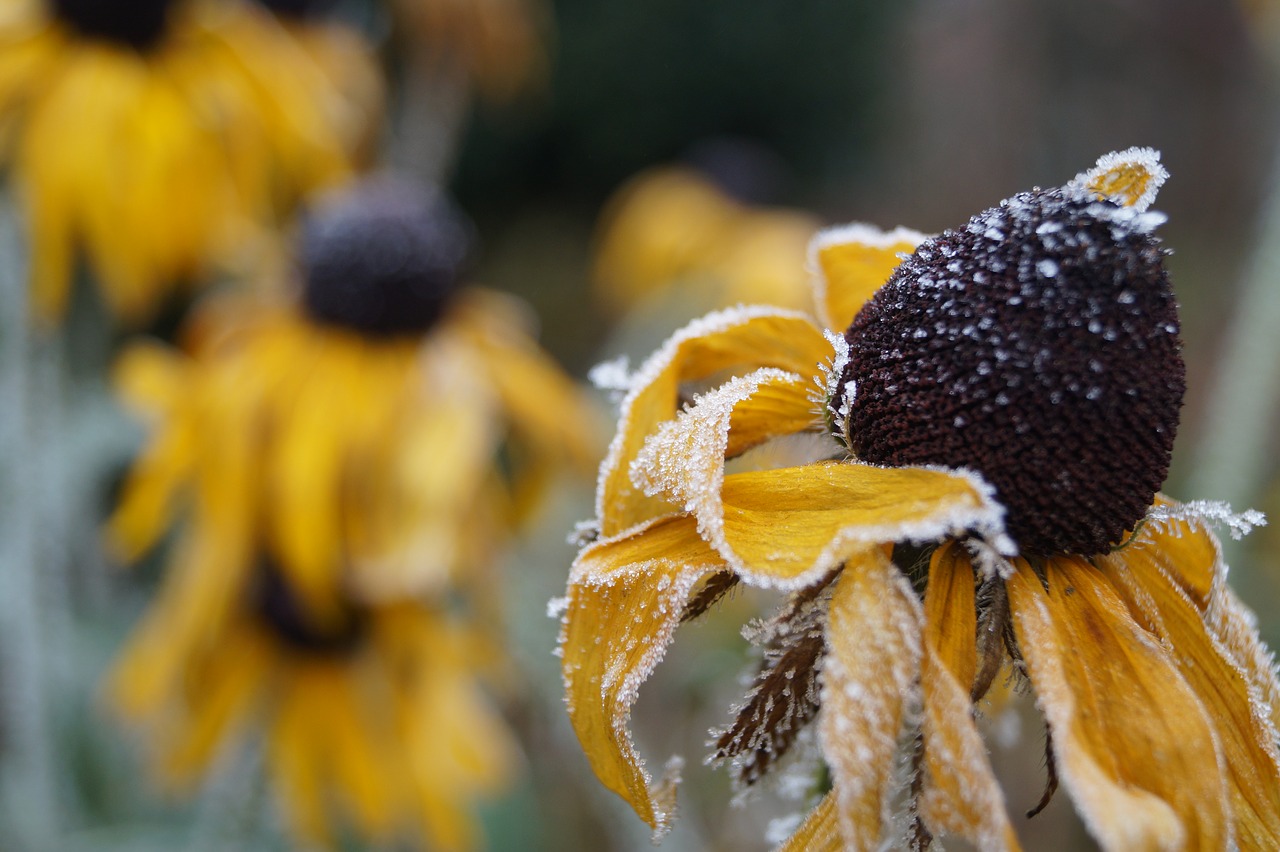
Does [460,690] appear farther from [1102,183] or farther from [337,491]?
[1102,183]

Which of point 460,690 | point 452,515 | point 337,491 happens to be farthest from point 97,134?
point 460,690

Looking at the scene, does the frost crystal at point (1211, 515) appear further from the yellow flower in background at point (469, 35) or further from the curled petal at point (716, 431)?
the yellow flower in background at point (469, 35)

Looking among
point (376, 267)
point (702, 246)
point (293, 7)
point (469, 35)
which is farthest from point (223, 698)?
point (702, 246)

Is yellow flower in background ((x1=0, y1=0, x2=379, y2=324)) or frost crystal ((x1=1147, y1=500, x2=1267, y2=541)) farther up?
yellow flower in background ((x1=0, y1=0, x2=379, y2=324))

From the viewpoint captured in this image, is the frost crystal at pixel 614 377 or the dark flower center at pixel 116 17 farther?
the dark flower center at pixel 116 17

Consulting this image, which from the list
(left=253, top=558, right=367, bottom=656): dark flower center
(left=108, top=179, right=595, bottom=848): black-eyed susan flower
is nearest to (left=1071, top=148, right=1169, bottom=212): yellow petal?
(left=108, top=179, right=595, bottom=848): black-eyed susan flower

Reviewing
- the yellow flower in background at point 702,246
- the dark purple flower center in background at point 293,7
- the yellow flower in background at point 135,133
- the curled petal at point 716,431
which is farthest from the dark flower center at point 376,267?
the yellow flower in background at point 702,246

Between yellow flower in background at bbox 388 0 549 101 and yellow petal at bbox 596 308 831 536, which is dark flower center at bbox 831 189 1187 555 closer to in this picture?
yellow petal at bbox 596 308 831 536
